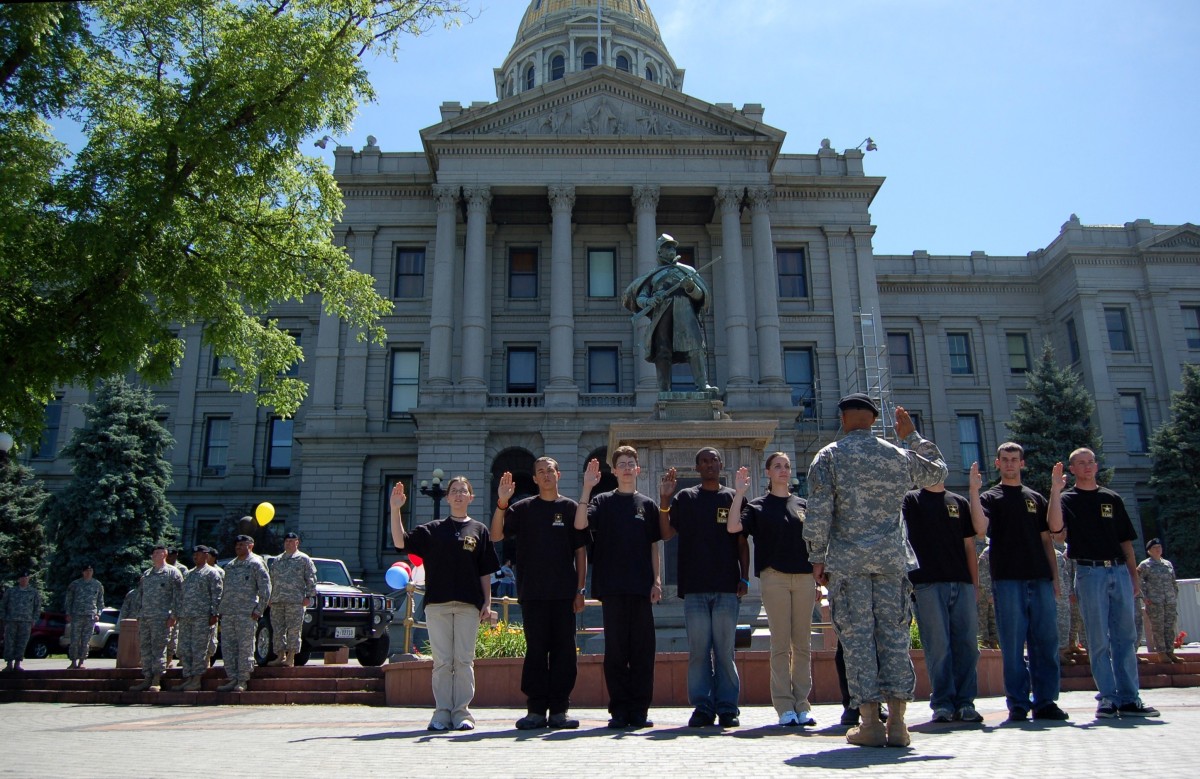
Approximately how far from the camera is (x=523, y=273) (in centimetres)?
3856

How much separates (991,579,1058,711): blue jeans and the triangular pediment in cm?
3088

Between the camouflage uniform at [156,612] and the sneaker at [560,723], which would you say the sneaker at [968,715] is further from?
the camouflage uniform at [156,612]

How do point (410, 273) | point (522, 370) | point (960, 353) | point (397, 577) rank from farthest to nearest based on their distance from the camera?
point (960, 353)
point (410, 273)
point (522, 370)
point (397, 577)

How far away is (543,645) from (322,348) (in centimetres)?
3184

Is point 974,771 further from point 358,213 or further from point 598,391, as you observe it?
point 358,213

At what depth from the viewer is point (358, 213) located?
3856cm

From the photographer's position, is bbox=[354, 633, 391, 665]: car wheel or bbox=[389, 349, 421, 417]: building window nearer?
bbox=[354, 633, 391, 665]: car wheel

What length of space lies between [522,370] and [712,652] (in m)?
30.7

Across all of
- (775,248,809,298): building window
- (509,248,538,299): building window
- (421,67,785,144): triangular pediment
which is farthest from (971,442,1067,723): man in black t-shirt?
(775,248,809,298): building window

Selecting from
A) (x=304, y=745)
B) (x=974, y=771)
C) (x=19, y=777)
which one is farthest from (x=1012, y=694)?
(x=19, y=777)

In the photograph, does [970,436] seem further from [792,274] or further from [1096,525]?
[1096,525]

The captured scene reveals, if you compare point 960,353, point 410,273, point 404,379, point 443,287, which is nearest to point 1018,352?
point 960,353

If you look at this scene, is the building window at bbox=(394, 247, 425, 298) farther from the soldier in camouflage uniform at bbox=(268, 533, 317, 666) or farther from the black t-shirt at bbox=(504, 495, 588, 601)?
the black t-shirt at bbox=(504, 495, 588, 601)

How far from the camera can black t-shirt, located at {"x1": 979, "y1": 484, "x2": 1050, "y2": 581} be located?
23.9ft
